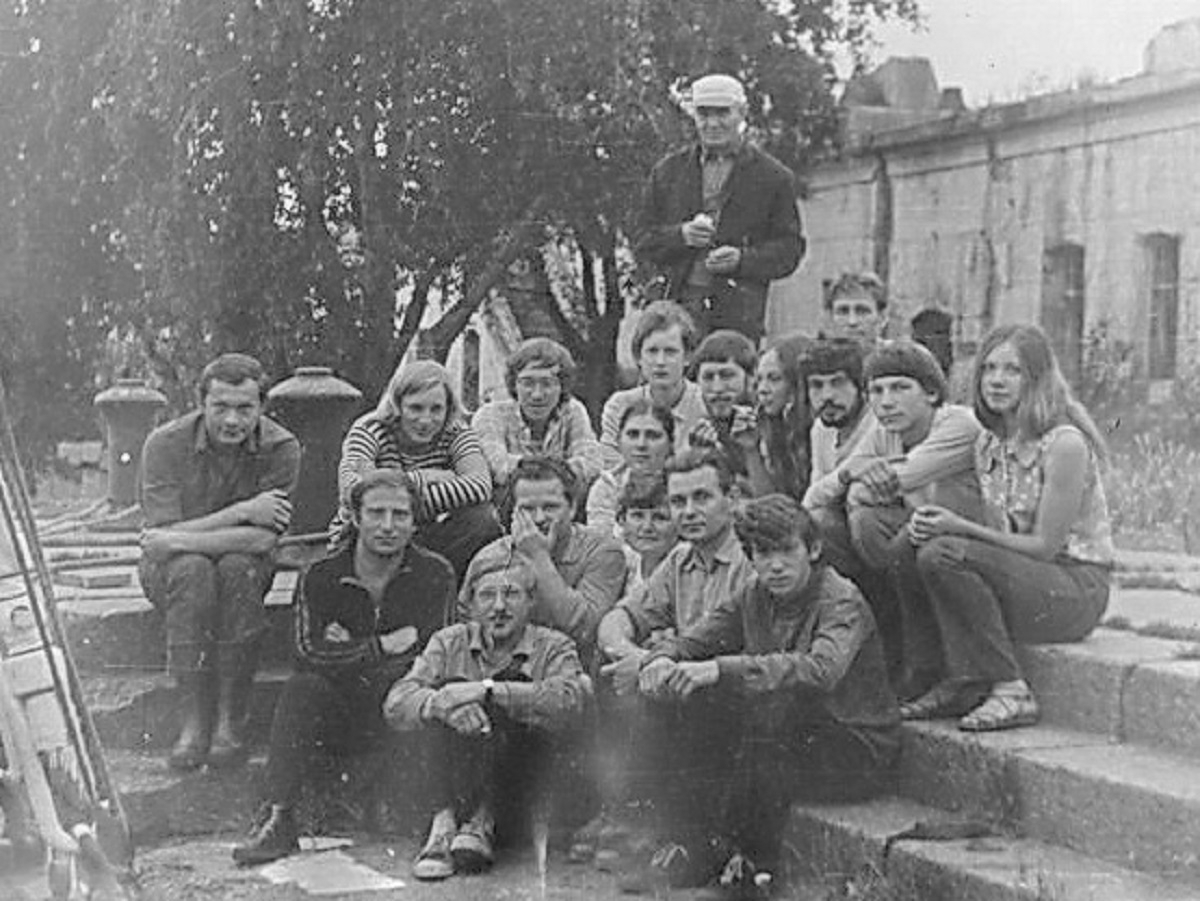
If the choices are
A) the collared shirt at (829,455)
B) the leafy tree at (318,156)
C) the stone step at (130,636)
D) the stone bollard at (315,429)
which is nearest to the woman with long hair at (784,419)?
the collared shirt at (829,455)

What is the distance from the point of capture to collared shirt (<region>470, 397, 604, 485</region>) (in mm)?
6168

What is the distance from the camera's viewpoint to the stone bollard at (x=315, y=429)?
723 cm

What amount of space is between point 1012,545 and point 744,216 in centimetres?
234

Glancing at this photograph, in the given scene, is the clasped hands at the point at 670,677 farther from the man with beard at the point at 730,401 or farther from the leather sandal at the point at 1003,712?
the man with beard at the point at 730,401

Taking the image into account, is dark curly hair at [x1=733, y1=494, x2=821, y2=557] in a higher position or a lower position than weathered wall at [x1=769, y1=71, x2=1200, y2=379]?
lower

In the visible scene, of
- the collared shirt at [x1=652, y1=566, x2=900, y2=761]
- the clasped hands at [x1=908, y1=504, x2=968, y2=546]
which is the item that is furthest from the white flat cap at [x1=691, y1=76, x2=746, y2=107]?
the collared shirt at [x1=652, y1=566, x2=900, y2=761]

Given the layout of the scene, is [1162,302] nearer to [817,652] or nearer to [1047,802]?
[817,652]

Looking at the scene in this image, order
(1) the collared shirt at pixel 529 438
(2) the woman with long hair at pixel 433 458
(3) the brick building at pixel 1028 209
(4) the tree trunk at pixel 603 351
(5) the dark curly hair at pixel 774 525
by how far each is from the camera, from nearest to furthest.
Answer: (5) the dark curly hair at pixel 774 525, (2) the woman with long hair at pixel 433 458, (1) the collared shirt at pixel 529 438, (3) the brick building at pixel 1028 209, (4) the tree trunk at pixel 603 351

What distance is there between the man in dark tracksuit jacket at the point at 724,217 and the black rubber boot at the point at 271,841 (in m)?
2.63

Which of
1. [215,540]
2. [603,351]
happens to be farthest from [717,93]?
[603,351]

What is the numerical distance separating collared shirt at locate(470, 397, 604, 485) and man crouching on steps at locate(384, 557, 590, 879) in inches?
40.7

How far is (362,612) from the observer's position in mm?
5406

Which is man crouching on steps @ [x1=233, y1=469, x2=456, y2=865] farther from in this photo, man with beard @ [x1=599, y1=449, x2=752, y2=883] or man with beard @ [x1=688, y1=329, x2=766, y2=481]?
man with beard @ [x1=688, y1=329, x2=766, y2=481]

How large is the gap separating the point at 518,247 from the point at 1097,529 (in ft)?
31.1
